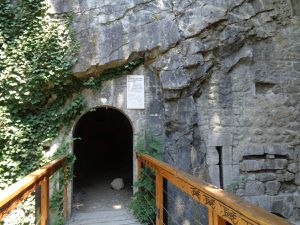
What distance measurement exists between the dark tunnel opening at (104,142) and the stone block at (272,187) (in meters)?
4.21

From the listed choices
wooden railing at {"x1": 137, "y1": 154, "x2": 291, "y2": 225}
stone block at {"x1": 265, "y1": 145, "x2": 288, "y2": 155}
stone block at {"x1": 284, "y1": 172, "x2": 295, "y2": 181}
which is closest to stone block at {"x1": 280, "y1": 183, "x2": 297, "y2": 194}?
stone block at {"x1": 284, "y1": 172, "x2": 295, "y2": 181}

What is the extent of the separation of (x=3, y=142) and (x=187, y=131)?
140 inches

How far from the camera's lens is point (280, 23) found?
6938mm

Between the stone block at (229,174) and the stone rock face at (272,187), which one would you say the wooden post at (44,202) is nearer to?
the stone block at (229,174)

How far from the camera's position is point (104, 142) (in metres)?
10.8

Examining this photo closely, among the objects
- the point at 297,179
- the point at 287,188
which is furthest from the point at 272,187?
the point at 297,179

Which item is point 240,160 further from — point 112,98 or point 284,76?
point 112,98

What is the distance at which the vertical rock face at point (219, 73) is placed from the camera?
239 inches

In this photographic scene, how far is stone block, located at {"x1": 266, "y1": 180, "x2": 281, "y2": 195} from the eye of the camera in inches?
261

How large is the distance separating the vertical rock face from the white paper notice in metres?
0.24

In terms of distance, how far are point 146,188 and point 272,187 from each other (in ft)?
10.2

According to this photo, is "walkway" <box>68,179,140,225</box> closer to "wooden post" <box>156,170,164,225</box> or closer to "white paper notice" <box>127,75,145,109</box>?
"wooden post" <box>156,170,164,225</box>

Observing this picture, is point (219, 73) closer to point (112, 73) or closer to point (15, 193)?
point (112, 73)

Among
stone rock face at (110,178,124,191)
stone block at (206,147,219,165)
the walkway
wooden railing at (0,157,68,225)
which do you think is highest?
wooden railing at (0,157,68,225)
